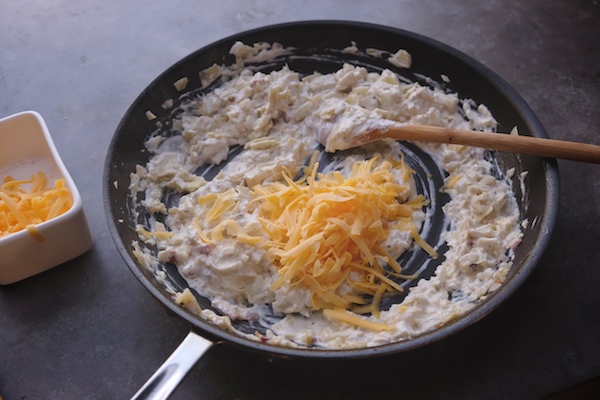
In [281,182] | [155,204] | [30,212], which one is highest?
[281,182]

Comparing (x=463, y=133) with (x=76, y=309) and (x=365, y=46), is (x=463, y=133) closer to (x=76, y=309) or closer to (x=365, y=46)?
(x=365, y=46)

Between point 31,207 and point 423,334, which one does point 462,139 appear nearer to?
point 423,334

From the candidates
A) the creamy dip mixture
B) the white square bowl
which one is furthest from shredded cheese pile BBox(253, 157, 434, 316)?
the white square bowl

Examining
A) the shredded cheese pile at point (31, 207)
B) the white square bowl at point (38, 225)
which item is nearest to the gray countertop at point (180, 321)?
the white square bowl at point (38, 225)

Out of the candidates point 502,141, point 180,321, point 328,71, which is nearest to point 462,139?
point 502,141

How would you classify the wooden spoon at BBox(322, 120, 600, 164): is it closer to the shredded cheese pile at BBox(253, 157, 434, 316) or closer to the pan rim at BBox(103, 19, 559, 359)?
the pan rim at BBox(103, 19, 559, 359)

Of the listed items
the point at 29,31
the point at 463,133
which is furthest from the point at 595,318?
the point at 29,31
